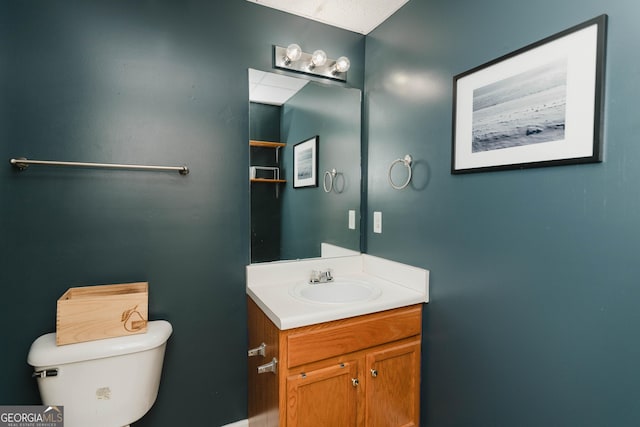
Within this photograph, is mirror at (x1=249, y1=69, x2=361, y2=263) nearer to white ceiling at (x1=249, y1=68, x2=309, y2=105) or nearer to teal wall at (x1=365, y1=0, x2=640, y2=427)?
white ceiling at (x1=249, y1=68, x2=309, y2=105)

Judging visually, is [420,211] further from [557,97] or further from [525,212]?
[557,97]

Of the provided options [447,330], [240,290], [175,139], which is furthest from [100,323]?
[447,330]

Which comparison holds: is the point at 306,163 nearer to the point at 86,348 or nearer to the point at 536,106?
the point at 536,106

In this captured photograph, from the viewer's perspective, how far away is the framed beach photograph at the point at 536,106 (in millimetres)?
937

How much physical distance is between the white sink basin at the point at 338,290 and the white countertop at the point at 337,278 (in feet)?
0.20

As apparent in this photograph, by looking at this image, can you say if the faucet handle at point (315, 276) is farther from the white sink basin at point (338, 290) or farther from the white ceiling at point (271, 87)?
the white ceiling at point (271, 87)

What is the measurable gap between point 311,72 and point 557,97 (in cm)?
125

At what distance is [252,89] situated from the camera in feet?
5.49

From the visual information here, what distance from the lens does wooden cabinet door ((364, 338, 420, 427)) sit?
4.62 ft

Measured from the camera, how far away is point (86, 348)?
46.8 inches

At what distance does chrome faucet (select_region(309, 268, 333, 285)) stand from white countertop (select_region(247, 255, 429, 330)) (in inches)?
3.5

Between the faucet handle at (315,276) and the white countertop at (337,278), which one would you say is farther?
the faucet handle at (315,276)
